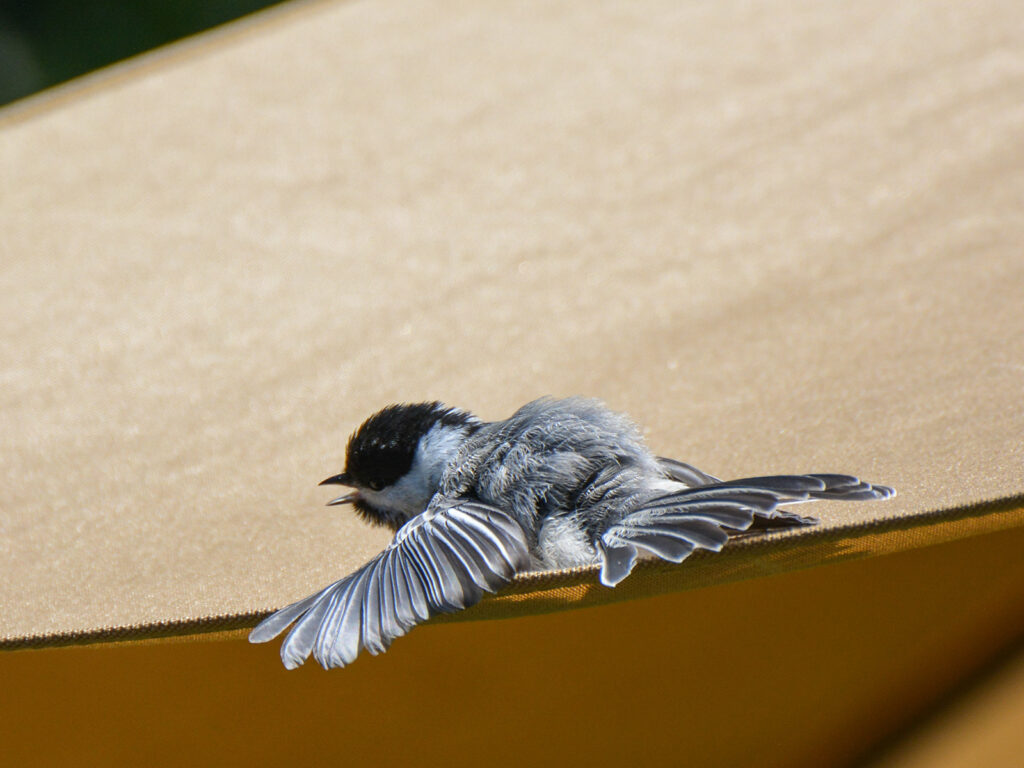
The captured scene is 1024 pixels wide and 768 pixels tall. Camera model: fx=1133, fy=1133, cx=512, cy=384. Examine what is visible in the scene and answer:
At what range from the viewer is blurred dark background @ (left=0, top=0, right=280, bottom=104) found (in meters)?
4.61

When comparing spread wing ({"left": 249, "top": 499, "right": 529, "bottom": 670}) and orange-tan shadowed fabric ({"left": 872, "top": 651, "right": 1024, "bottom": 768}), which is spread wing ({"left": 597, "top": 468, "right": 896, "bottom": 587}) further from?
orange-tan shadowed fabric ({"left": 872, "top": 651, "right": 1024, "bottom": 768})

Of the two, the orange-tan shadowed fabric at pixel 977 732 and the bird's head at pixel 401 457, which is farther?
the bird's head at pixel 401 457

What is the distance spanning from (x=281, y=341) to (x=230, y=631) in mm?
1010

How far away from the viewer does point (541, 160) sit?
244 cm

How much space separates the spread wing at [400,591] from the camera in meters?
0.99

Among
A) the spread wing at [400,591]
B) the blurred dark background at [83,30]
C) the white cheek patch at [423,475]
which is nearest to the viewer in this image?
the spread wing at [400,591]

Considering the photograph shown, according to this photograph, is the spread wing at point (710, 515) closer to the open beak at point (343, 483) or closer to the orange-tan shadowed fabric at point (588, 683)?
the orange-tan shadowed fabric at point (588, 683)

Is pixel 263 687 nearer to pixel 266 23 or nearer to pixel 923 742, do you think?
pixel 923 742

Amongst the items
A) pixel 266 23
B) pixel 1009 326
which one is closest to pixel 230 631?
pixel 1009 326

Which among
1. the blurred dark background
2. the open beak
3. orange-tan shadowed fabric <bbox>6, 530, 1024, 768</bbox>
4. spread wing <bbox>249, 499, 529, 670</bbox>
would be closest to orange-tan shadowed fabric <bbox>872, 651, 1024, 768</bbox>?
orange-tan shadowed fabric <bbox>6, 530, 1024, 768</bbox>

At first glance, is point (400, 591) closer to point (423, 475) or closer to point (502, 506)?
point (502, 506)

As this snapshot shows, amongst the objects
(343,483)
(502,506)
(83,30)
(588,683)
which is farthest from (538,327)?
(83,30)

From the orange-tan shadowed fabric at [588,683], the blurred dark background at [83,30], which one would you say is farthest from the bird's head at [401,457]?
the blurred dark background at [83,30]

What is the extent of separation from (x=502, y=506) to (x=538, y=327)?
76 centimetres
